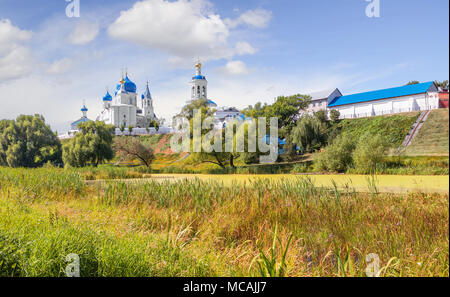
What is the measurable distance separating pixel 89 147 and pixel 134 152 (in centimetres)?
591

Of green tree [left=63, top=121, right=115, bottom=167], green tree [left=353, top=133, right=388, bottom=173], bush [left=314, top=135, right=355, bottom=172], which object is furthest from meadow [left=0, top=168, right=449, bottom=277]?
bush [left=314, top=135, right=355, bottom=172]

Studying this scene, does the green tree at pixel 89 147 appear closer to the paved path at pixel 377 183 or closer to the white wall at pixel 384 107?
the paved path at pixel 377 183

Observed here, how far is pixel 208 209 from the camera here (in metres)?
7.09

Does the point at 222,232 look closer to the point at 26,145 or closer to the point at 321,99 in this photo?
the point at 26,145

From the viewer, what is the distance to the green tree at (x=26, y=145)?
19953 mm

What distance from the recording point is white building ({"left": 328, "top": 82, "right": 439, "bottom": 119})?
3388 centimetres

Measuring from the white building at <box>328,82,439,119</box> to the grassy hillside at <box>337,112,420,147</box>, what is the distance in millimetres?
1141

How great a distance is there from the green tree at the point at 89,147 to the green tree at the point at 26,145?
1.92 metres

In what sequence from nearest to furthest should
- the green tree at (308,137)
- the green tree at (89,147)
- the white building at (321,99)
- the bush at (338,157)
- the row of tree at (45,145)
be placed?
the bush at (338,157), the row of tree at (45,145), the green tree at (89,147), the green tree at (308,137), the white building at (321,99)

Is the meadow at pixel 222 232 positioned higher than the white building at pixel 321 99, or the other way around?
the white building at pixel 321 99

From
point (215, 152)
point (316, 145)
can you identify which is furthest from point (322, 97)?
point (215, 152)

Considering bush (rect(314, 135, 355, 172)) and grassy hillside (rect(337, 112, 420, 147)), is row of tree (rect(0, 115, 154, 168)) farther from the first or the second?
grassy hillside (rect(337, 112, 420, 147))

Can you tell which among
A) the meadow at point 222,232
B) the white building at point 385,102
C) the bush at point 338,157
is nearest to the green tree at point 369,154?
the bush at point 338,157

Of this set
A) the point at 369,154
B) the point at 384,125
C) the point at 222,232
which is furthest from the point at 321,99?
the point at 222,232
